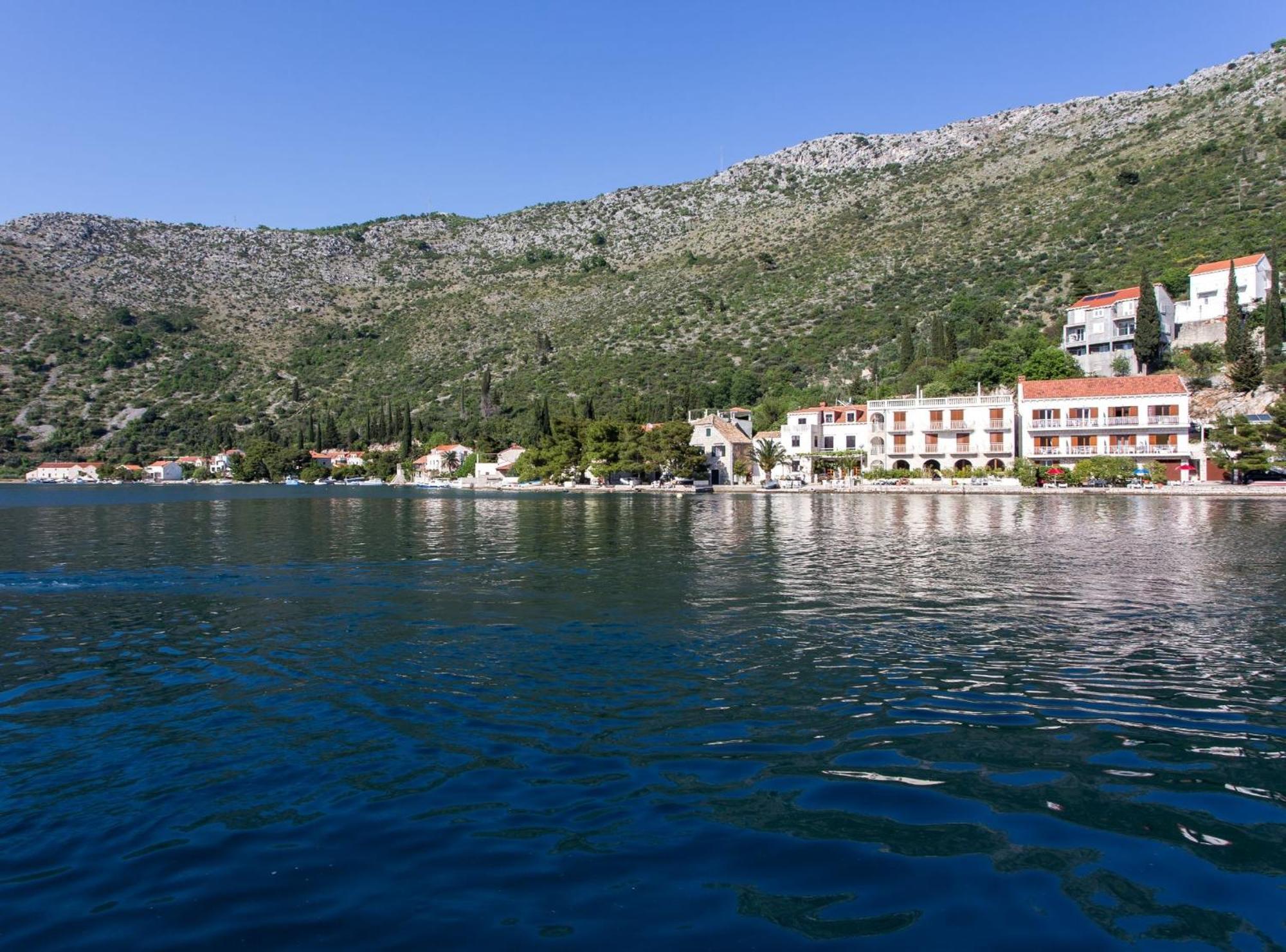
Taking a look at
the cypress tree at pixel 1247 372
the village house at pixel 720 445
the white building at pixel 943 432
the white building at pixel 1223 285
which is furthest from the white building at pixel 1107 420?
the village house at pixel 720 445

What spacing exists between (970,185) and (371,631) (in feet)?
438

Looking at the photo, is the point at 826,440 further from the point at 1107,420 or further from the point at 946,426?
the point at 1107,420

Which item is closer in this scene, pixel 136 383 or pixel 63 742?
pixel 63 742

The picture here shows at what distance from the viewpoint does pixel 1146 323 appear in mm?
68500

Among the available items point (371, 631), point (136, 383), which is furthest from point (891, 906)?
point (136, 383)

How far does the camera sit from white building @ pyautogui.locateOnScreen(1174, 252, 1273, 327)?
235 feet

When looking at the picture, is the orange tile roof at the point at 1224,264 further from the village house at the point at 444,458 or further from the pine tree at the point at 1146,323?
the village house at the point at 444,458

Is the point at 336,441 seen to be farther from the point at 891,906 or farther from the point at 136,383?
the point at 891,906

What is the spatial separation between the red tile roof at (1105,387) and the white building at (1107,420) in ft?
0.16

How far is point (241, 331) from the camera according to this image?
6486 inches

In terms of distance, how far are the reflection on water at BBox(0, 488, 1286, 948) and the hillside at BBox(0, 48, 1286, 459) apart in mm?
69961

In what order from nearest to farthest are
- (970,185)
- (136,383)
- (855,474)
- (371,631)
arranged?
(371,631) → (855,474) → (970,185) → (136,383)

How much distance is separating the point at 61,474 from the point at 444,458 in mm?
64542

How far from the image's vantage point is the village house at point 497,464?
105 metres
